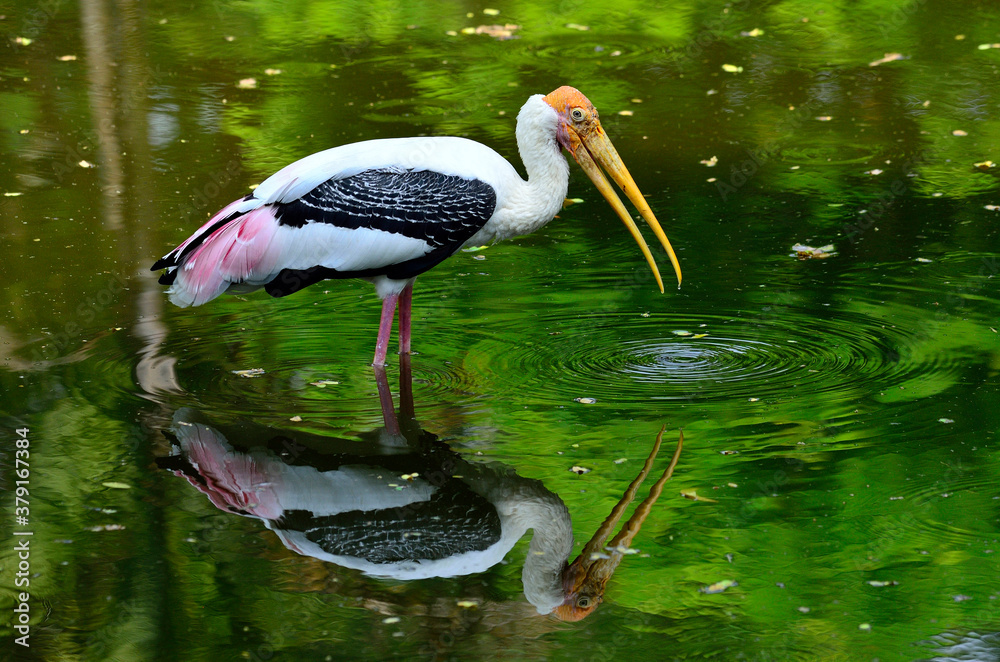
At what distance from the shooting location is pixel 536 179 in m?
6.75

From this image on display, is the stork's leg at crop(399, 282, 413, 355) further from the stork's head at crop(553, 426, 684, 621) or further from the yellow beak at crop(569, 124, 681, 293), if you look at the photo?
the stork's head at crop(553, 426, 684, 621)

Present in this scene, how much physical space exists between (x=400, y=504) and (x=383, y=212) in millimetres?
1695

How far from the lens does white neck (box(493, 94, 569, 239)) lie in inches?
264

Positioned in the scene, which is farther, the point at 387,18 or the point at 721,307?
the point at 387,18

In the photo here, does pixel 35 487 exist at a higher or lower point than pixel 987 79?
lower

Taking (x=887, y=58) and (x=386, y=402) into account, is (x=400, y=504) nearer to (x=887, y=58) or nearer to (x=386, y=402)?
(x=386, y=402)

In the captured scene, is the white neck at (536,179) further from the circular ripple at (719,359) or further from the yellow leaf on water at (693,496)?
the yellow leaf on water at (693,496)

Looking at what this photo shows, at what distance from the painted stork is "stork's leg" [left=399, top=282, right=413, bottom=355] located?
8.8 inches

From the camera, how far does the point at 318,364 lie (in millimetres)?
6934

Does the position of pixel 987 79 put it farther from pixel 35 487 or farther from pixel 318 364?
pixel 35 487

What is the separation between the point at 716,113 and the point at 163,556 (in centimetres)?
793

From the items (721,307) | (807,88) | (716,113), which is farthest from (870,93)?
(721,307)

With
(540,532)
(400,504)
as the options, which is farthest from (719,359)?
(400,504)

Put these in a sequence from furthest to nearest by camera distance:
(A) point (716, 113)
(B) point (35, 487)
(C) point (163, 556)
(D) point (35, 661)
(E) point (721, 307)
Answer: (A) point (716, 113) → (E) point (721, 307) → (B) point (35, 487) → (C) point (163, 556) → (D) point (35, 661)
